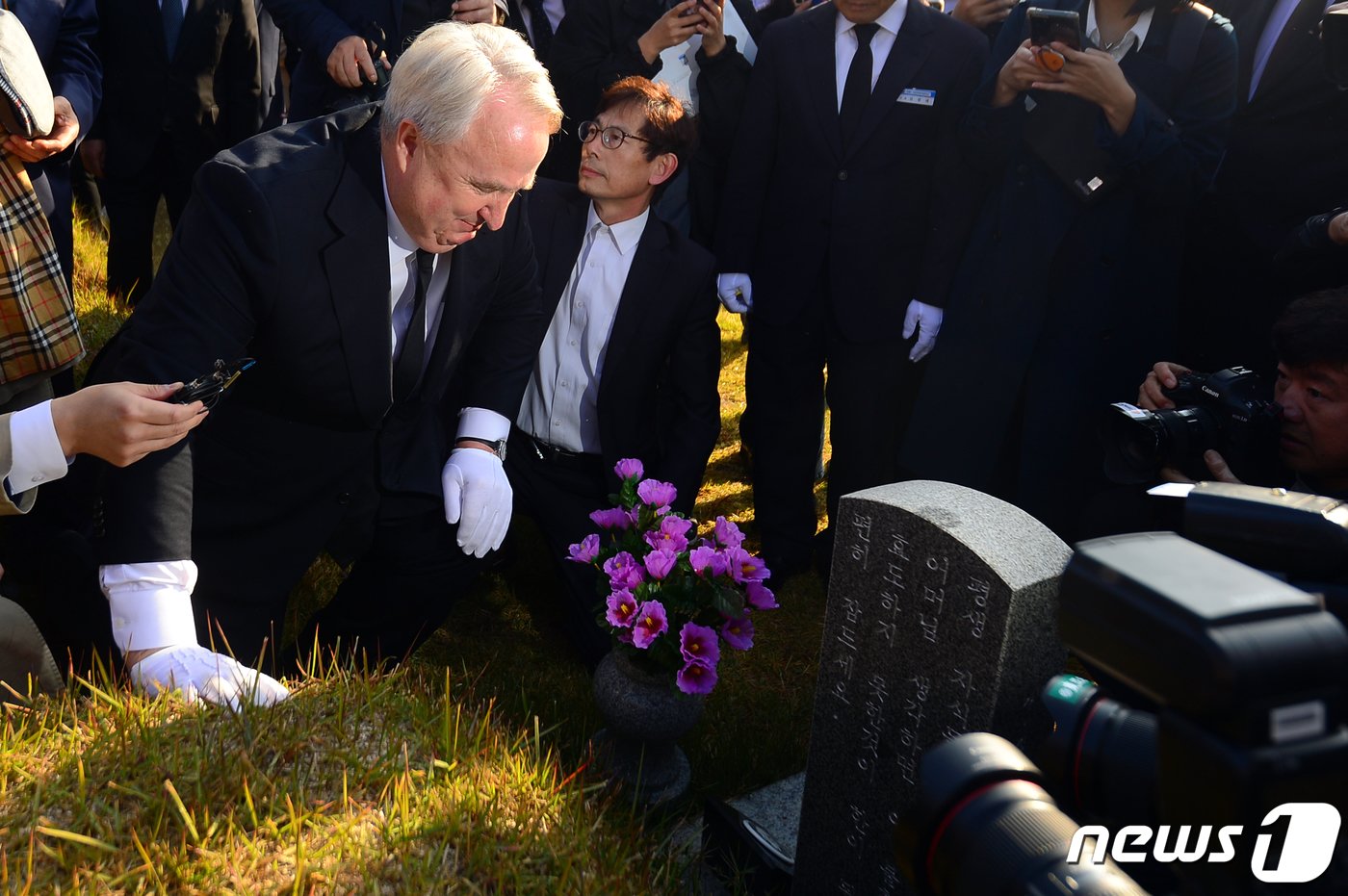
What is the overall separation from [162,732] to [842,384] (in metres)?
2.84

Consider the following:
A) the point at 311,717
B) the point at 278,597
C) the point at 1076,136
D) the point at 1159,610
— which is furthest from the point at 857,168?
the point at 1159,610

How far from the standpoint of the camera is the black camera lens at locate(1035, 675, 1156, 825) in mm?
1618

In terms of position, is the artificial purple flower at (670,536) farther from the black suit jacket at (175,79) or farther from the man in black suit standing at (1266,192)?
the black suit jacket at (175,79)

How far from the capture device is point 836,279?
4.23 metres

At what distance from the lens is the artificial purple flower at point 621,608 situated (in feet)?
9.71

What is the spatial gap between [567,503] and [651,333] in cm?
66

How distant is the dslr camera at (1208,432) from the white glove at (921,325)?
3.57 ft

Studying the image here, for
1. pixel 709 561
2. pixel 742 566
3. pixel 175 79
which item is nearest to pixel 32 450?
pixel 709 561

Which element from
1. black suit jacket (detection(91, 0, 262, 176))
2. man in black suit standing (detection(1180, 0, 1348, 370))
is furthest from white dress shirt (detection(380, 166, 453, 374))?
black suit jacket (detection(91, 0, 262, 176))

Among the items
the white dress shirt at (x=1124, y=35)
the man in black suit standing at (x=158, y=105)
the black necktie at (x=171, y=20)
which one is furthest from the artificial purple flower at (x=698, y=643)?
the black necktie at (x=171, y=20)

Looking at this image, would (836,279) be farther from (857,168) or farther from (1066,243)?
(1066,243)

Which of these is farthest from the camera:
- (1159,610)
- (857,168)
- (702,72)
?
(702,72)

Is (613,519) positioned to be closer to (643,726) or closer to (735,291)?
(643,726)

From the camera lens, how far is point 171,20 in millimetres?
5273
